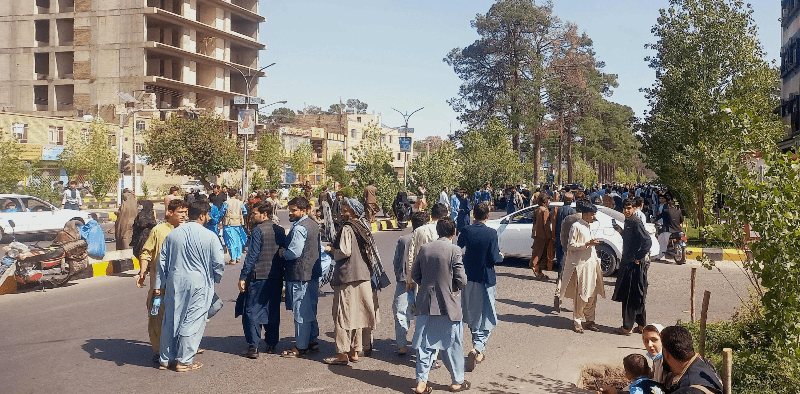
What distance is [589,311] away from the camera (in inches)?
366

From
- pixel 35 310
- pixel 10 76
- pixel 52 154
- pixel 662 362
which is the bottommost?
pixel 35 310

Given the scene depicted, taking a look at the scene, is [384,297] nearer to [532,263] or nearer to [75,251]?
[532,263]

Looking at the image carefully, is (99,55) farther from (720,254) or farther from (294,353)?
(294,353)

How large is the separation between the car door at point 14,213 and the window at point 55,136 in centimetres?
2683

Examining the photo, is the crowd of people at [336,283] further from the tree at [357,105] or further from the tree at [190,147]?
the tree at [357,105]

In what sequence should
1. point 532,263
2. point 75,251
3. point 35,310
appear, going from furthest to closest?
point 532,263 < point 75,251 < point 35,310

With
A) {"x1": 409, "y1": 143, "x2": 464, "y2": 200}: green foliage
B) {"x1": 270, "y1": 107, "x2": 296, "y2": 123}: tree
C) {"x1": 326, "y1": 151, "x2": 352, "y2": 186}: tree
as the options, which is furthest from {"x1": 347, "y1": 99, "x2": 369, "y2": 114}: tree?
{"x1": 409, "y1": 143, "x2": 464, "y2": 200}: green foliage

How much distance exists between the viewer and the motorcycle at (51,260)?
1216cm

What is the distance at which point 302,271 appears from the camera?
7672 millimetres

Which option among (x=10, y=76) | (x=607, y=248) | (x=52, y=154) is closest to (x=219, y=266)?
(x=607, y=248)

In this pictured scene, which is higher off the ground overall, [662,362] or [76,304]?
[662,362]

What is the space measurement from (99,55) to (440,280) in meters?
56.3

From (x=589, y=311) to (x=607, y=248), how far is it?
16.6 feet

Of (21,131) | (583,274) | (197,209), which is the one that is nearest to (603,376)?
(583,274)
